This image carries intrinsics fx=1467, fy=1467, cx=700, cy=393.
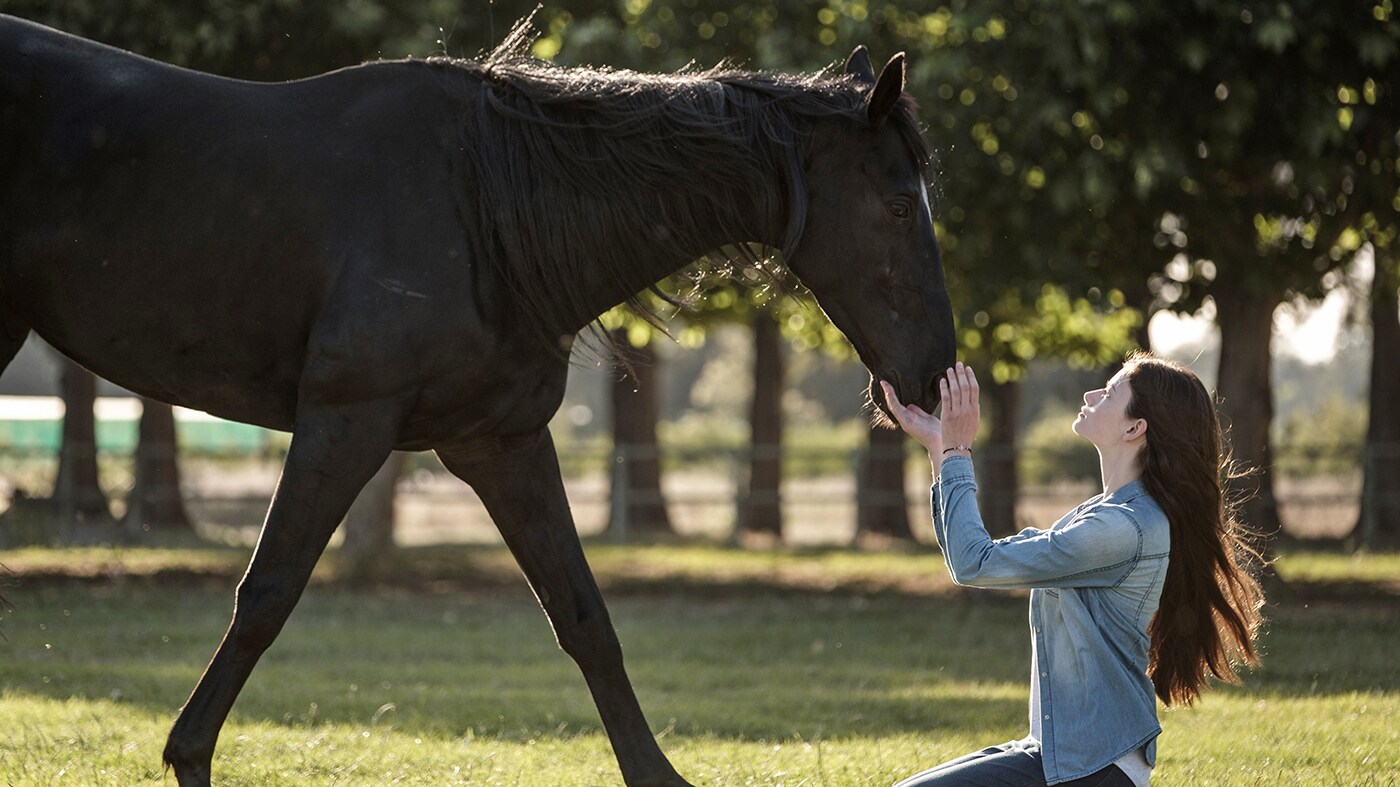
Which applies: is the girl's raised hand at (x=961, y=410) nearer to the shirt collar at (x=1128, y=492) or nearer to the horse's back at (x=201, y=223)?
the shirt collar at (x=1128, y=492)

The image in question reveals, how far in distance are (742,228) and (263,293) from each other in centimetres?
136

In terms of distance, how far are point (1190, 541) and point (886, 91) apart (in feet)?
4.66

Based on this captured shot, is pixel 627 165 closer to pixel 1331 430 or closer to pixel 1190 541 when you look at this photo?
pixel 1190 541

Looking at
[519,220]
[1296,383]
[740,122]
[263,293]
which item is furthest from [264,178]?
[1296,383]

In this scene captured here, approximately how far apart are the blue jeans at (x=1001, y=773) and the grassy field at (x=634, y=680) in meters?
1.21

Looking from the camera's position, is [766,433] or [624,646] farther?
[766,433]

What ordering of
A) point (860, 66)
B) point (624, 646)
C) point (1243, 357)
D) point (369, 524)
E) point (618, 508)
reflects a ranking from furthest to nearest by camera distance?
1. point (618, 508)
2. point (369, 524)
3. point (1243, 357)
4. point (624, 646)
5. point (860, 66)

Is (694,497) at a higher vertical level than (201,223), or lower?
lower

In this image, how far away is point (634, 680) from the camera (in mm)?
8766

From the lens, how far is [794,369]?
2159 inches

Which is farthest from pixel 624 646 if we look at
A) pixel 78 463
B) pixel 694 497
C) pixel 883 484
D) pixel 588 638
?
pixel 78 463

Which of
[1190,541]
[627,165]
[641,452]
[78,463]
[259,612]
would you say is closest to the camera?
[1190,541]

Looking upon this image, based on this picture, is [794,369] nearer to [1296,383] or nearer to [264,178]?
[264,178]

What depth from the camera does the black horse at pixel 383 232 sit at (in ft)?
12.8
